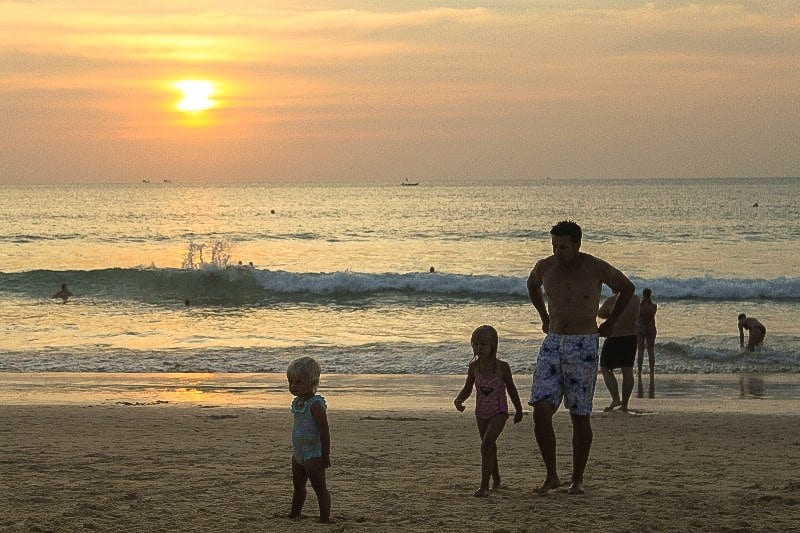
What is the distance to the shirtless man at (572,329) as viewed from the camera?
6.35 metres

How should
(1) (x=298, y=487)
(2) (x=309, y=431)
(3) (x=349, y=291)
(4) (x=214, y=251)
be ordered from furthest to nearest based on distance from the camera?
(4) (x=214, y=251), (3) (x=349, y=291), (1) (x=298, y=487), (2) (x=309, y=431)

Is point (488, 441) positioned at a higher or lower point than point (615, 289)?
lower

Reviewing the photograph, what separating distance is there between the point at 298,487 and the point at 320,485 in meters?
0.16

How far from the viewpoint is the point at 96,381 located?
14.7m

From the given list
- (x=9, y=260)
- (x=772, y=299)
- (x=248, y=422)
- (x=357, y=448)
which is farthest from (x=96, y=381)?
(x=9, y=260)

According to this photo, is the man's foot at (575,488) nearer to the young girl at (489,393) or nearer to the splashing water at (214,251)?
the young girl at (489,393)

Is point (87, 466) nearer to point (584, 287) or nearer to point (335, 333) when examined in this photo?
point (584, 287)

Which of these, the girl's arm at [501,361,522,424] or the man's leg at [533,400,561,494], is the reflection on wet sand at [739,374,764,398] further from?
the girl's arm at [501,361,522,424]

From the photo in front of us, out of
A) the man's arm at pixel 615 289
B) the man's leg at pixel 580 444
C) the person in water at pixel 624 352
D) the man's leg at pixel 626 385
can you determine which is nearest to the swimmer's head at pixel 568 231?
the man's arm at pixel 615 289

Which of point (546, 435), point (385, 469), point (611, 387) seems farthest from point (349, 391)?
point (546, 435)

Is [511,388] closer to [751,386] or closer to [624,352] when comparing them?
[624,352]

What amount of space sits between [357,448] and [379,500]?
221 centimetres

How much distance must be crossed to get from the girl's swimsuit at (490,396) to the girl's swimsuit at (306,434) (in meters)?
1.17

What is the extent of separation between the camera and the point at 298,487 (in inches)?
238
